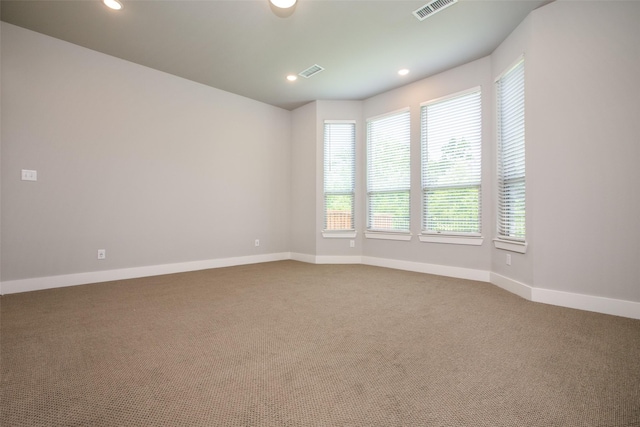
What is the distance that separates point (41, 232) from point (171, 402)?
340 centimetres

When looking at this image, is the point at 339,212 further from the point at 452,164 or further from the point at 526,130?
the point at 526,130

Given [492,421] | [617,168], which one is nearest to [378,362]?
[492,421]

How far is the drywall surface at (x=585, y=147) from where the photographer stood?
2611 millimetres

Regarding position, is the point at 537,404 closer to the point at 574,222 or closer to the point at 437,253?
the point at 574,222

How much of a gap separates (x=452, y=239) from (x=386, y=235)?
1122 mm

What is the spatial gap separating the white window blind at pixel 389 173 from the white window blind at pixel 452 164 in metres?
0.33

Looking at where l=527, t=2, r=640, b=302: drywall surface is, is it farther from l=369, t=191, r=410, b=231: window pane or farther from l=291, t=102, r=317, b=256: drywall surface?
l=291, t=102, r=317, b=256: drywall surface

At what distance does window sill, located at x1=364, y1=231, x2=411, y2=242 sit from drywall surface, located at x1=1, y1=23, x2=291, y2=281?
79.1 inches

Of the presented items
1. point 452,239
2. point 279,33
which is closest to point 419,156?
point 452,239

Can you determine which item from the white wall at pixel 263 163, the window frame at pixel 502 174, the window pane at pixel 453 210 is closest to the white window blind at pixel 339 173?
the white wall at pixel 263 163

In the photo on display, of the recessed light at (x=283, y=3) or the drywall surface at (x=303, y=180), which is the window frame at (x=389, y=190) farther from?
the recessed light at (x=283, y=3)

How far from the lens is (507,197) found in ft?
11.9

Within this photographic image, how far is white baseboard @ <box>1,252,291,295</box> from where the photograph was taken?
11.0ft

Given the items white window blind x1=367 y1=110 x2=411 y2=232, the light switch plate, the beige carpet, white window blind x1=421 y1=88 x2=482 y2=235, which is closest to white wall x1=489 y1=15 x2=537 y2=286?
the beige carpet
